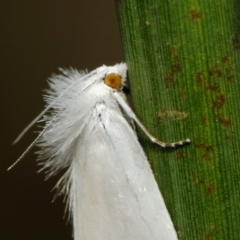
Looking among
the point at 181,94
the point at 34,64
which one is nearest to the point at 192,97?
the point at 181,94

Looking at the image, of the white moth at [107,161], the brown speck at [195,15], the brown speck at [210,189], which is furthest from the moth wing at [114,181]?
the brown speck at [195,15]

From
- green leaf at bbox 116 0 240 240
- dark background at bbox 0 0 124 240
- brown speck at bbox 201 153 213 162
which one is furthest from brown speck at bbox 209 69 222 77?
dark background at bbox 0 0 124 240

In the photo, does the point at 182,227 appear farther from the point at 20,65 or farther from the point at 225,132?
the point at 20,65

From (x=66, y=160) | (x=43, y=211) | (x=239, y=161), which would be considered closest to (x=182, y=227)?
(x=239, y=161)

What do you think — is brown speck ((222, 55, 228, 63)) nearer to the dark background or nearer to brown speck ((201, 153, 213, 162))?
brown speck ((201, 153, 213, 162))

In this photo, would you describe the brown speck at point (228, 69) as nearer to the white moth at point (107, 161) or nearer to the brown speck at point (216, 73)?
the brown speck at point (216, 73)

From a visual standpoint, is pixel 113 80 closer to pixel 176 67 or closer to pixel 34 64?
pixel 176 67
